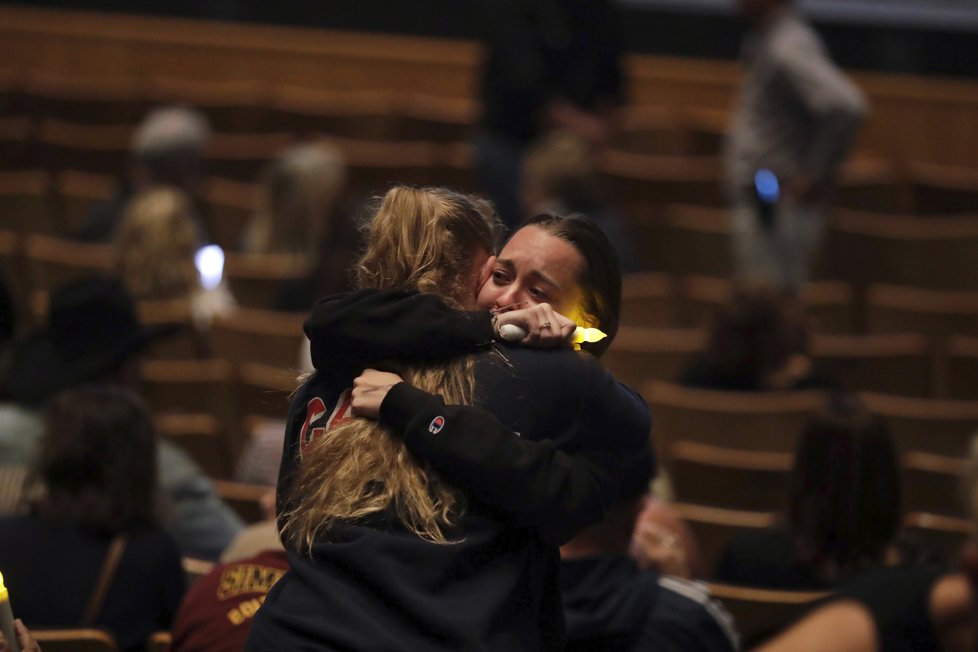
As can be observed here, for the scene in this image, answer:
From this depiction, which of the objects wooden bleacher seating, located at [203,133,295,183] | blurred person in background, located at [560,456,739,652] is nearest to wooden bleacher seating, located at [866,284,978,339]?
wooden bleacher seating, located at [203,133,295,183]

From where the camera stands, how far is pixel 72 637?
232 centimetres

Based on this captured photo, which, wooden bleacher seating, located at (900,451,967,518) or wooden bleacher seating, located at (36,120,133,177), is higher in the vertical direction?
wooden bleacher seating, located at (900,451,967,518)

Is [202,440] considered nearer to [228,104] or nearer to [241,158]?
[241,158]

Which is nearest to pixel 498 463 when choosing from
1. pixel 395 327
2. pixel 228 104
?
pixel 395 327

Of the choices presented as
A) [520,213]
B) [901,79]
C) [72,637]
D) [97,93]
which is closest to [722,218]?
[520,213]

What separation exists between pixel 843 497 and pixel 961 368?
2.26 m

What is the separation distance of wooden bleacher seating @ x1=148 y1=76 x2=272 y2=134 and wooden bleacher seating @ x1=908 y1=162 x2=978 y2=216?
323 cm

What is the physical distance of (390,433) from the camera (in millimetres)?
1768

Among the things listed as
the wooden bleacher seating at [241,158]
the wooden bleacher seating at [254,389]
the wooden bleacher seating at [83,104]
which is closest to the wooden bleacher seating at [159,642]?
the wooden bleacher seating at [254,389]

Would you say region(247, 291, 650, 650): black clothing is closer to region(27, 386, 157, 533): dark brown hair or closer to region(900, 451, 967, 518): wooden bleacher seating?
region(27, 386, 157, 533): dark brown hair

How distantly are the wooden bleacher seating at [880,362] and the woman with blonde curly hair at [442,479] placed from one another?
3116 millimetres

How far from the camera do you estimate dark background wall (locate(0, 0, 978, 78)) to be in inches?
332

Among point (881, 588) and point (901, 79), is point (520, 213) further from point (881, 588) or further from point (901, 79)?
point (881, 588)

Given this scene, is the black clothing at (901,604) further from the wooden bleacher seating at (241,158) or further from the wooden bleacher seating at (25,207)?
the wooden bleacher seating at (241,158)
